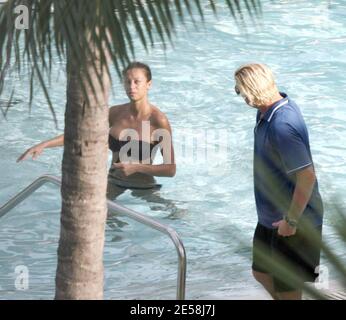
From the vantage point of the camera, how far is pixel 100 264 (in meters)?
4.57

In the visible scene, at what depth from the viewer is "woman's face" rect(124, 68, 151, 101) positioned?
7.39 metres

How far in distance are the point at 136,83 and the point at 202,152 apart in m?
3.36

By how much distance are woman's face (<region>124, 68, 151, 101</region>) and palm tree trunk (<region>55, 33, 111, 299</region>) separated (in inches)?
117

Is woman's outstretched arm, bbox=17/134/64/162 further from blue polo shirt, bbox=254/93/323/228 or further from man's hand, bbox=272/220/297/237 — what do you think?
man's hand, bbox=272/220/297/237

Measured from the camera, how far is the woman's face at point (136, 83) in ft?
24.3

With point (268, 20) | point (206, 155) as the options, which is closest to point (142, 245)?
point (206, 155)

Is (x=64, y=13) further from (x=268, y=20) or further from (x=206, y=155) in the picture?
(x=268, y=20)

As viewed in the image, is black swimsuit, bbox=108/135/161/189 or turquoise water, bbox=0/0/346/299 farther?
black swimsuit, bbox=108/135/161/189

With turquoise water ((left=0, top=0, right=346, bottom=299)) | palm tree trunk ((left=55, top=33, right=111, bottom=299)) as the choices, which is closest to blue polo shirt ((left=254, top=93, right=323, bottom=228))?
turquoise water ((left=0, top=0, right=346, bottom=299))

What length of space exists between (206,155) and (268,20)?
4701mm

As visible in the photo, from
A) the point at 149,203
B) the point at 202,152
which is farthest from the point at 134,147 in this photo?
the point at 202,152

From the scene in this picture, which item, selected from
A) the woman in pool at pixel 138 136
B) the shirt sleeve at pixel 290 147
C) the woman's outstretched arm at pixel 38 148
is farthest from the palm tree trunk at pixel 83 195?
the woman in pool at pixel 138 136

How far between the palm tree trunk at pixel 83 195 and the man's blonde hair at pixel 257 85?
108 cm

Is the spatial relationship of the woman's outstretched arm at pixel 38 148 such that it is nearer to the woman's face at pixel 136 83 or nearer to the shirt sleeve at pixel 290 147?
the woman's face at pixel 136 83
